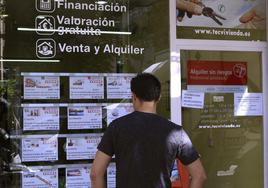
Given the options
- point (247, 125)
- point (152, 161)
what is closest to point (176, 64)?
point (247, 125)

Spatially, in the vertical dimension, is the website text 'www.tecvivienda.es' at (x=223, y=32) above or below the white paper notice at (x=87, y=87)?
above

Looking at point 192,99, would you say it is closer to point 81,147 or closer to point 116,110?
point 116,110

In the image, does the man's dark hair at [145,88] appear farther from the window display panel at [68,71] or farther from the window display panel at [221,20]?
the window display panel at [221,20]

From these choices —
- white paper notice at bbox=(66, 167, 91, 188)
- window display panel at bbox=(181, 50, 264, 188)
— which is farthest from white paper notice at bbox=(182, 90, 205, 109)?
white paper notice at bbox=(66, 167, 91, 188)

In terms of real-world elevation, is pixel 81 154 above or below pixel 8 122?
below

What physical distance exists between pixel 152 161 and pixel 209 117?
9.38 feet

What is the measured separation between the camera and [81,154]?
226 inches

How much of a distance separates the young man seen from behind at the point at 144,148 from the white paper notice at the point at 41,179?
2061 mm

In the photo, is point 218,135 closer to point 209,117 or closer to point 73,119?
point 209,117

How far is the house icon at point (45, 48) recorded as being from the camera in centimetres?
563

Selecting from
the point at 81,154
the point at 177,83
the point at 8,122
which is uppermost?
the point at 177,83

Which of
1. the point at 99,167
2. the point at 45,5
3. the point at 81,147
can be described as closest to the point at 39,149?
the point at 81,147

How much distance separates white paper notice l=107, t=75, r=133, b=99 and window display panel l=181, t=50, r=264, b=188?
685 mm

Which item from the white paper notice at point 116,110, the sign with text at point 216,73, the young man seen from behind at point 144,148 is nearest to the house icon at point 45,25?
the white paper notice at point 116,110
